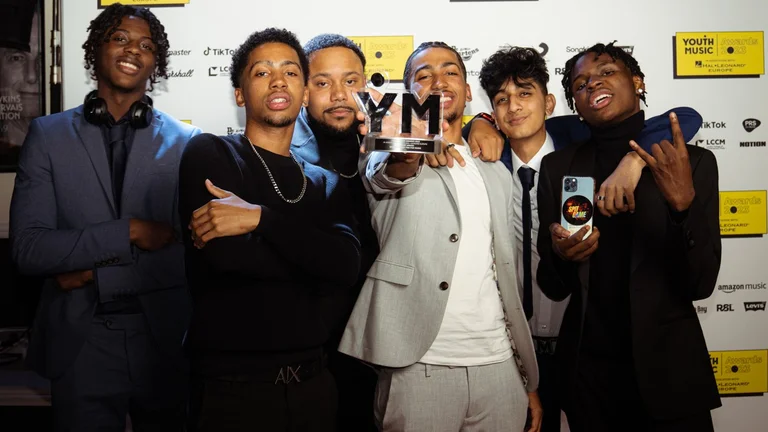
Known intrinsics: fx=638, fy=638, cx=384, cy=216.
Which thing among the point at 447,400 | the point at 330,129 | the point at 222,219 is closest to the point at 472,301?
the point at 447,400

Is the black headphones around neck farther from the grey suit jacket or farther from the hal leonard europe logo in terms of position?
the hal leonard europe logo

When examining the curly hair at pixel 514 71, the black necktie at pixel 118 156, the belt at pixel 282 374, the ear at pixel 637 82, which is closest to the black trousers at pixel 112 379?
the black necktie at pixel 118 156

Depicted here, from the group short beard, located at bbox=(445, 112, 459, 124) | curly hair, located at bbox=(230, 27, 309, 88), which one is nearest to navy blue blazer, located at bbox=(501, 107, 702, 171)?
short beard, located at bbox=(445, 112, 459, 124)

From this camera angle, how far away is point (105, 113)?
2.56 metres

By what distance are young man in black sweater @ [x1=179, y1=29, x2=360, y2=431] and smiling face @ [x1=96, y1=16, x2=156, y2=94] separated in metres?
0.84

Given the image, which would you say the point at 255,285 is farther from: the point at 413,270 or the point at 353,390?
the point at 353,390

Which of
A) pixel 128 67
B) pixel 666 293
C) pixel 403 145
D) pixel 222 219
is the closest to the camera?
pixel 222 219

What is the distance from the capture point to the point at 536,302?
9.48 ft

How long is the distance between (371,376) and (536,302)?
816 millimetres

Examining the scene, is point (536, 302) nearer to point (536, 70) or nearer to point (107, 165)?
point (536, 70)

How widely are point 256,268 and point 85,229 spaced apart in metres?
0.87

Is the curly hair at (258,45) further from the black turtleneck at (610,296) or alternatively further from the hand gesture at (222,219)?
the black turtleneck at (610,296)

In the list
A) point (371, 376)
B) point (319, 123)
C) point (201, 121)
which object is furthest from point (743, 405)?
point (201, 121)

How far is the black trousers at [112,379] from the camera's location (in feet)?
7.87
